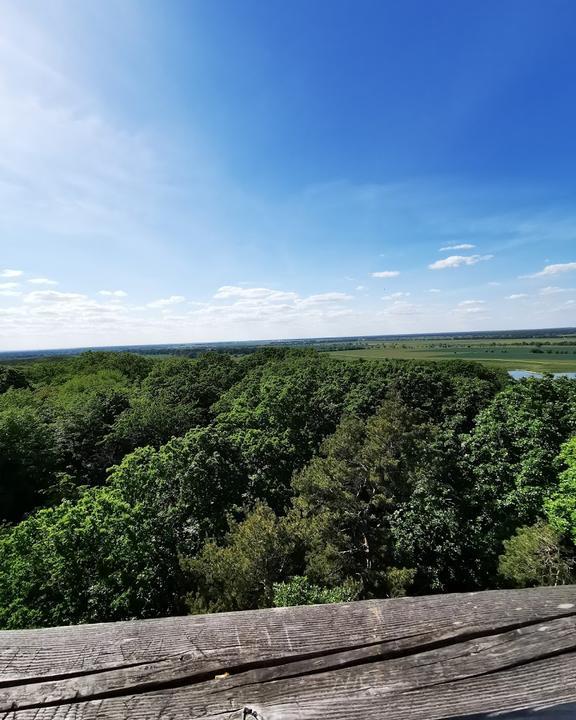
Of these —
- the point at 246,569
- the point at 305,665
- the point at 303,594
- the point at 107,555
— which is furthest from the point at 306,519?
the point at 305,665

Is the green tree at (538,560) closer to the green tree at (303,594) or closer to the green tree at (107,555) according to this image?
the green tree at (303,594)

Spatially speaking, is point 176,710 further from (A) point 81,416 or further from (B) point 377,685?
(A) point 81,416

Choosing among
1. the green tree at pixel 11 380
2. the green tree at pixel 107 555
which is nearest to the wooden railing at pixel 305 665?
the green tree at pixel 107 555

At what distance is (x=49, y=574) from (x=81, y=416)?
32.6m

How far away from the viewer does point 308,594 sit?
1359 cm

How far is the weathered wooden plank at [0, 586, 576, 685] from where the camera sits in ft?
4.70

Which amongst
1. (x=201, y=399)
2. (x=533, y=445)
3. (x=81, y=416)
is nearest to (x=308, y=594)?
(x=533, y=445)

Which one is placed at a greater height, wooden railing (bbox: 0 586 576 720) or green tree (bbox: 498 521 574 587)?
wooden railing (bbox: 0 586 576 720)

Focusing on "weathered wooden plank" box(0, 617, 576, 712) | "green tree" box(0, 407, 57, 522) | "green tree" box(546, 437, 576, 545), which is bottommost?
"green tree" box(0, 407, 57, 522)

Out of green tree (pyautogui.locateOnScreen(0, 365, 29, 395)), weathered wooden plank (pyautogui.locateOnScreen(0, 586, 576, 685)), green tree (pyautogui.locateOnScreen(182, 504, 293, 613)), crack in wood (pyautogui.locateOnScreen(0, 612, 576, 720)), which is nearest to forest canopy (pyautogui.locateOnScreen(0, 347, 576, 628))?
green tree (pyautogui.locateOnScreen(182, 504, 293, 613))

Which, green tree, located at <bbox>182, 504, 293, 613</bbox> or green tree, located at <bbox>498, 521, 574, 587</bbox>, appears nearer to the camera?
green tree, located at <bbox>498, 521, 574, 587</bbox>

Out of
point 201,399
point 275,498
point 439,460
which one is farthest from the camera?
point 201,399

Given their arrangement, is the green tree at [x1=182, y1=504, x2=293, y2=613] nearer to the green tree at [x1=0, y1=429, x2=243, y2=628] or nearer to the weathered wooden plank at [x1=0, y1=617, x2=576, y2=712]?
the green tree at [x1=0, y1=429, x2=243, y2=628]

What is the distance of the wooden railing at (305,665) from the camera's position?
129 centimetres
